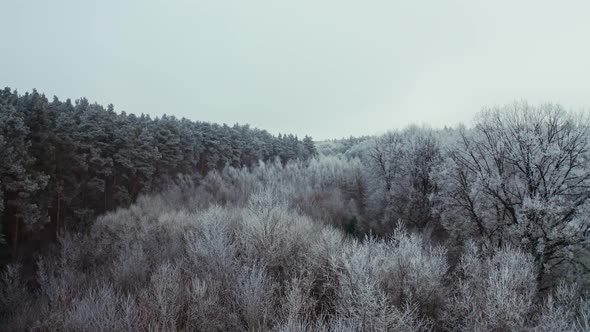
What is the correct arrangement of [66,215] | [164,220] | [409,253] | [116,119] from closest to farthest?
[409,253]
[164,220]
[66,215]
[116,119]

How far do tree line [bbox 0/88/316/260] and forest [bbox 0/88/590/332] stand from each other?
18 cm

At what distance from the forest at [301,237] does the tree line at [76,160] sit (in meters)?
0.18

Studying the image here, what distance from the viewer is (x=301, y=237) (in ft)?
61.8

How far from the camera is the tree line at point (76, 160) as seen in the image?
24.5 m

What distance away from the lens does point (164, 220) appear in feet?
102

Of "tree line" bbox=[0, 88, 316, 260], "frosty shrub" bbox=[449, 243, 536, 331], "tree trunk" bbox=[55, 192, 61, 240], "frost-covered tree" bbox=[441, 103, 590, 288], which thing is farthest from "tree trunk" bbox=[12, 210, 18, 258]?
"frost-covered tree" bbox=[441, 103, 590, 288]

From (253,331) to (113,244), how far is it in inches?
820

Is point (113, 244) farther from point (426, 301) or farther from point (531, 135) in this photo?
point (531, 135)

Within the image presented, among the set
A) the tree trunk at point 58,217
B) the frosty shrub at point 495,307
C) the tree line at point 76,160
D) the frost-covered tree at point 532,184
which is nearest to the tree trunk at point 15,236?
the tree line at point 76,160

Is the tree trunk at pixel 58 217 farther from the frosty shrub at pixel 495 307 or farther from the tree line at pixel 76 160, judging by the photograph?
the frosty shrub at pixel 495 307

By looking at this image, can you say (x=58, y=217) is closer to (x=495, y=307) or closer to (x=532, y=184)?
(x=495, y=307)

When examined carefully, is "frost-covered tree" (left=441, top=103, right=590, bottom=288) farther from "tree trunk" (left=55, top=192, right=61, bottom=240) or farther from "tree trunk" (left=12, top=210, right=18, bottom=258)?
"tree trunk" (left=55, top=192, right=61, bottom=240)

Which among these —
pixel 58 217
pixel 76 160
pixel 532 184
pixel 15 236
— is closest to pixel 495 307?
pixel 532 184

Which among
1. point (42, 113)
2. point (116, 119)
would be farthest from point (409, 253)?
point (116, 119)
